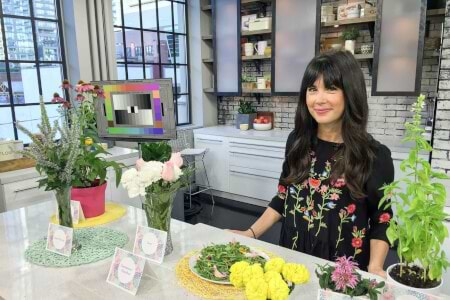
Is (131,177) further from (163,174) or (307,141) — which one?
(307,141)

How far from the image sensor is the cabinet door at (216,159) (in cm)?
442

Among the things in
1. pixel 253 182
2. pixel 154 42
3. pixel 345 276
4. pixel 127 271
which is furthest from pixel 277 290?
pixel 154 42

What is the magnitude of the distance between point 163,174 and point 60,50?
3.08 metres

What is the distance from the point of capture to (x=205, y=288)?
42.3 inches

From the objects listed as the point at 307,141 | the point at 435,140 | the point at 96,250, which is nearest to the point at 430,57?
the point at 435,140

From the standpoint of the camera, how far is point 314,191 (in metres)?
1.43

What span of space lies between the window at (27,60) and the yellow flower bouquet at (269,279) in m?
3.13

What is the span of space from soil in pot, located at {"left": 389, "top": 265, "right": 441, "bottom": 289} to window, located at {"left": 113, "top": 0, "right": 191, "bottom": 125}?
3.82 m

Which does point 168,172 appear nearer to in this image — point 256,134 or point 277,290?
point 277,290

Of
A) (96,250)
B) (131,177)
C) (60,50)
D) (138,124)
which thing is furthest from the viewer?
(60,50)

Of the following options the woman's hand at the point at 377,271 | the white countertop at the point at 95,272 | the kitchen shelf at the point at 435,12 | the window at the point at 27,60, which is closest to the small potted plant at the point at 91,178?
the white countertop at the point at 95,272

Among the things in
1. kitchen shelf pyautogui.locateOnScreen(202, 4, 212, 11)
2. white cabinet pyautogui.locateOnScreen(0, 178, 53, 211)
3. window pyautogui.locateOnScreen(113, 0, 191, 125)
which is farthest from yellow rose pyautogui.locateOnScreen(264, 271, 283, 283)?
kitchen shelf pyautogui.locateOnScreen(202, 4, 212, 11)

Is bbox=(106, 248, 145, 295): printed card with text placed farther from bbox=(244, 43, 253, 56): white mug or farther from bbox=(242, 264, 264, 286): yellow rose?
bbox=(244, 43, 253, 56): white mug

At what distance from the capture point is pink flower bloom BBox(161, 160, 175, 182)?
116 cm
